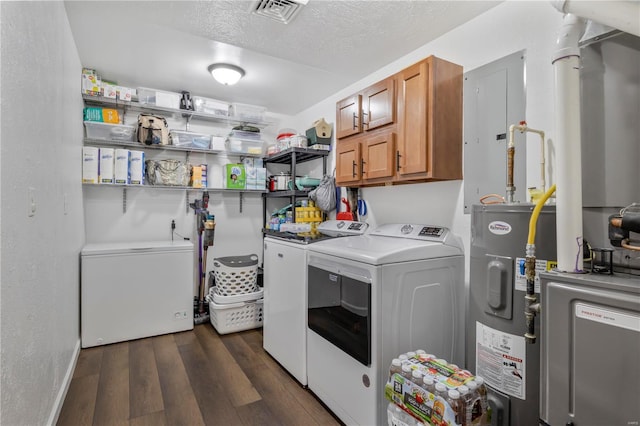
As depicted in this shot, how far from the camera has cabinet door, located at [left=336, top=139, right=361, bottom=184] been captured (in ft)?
8.55

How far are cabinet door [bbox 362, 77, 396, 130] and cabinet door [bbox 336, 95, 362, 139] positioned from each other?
57 millimetres

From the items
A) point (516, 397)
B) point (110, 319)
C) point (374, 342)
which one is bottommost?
point (110, 319)

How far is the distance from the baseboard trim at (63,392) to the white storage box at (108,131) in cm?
193

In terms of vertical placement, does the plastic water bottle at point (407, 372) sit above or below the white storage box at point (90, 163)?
below

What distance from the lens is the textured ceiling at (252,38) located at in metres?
2.02

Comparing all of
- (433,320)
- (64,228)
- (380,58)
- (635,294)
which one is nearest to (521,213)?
(635,294)

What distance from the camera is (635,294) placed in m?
0.83

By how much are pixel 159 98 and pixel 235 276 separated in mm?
2006

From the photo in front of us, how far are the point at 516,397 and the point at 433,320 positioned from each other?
0.52 metres

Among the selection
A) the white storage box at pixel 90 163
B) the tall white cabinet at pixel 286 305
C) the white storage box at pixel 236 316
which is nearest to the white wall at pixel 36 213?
the white storage box at pixel 90 163

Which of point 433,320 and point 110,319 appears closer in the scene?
point 433,320

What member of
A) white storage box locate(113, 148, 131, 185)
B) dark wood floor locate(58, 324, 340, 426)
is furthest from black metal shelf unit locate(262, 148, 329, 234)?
white storage box locate(113, 148, 131, 185)

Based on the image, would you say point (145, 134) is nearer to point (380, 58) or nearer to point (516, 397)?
point (380, 58)

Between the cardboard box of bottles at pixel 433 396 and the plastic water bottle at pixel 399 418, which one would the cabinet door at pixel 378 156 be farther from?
the plastic water bottle at pixel 399 418
